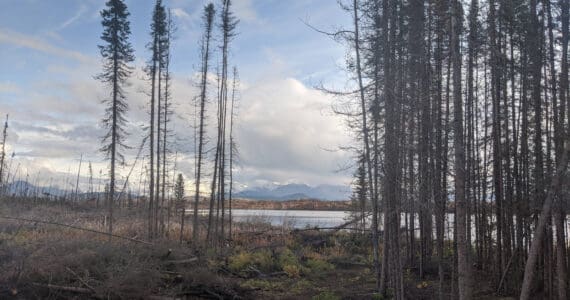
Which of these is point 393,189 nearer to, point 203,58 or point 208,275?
point 208,275

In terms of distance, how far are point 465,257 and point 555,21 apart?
7.82 metres

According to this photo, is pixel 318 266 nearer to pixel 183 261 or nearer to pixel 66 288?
pixel 183 261

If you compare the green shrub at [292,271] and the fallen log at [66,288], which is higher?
the fallen log at [66,288]

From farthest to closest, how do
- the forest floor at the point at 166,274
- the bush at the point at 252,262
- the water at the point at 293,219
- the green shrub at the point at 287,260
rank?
1. the water at the point at 293,219
2. the green shrub at the point at 287,260
3. the bush at the point at 252,262
4. the forest floor at the point at 166,274

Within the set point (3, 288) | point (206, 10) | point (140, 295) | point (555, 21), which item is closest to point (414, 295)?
point (140, 295)

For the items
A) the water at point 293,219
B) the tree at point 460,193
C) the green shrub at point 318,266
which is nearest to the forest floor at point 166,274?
the green shrub at point 318,266

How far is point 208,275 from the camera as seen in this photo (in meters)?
11.9

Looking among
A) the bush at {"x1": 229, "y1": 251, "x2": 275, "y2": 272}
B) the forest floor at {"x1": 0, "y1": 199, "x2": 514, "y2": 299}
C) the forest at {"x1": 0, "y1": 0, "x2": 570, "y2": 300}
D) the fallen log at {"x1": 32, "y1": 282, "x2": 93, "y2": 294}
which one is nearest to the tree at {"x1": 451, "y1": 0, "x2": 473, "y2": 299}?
the forest at {"x1": 0, "y1": 0, "x2": 570, "y2": 300}

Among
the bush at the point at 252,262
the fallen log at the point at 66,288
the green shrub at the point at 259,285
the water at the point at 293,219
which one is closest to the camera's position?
the fallen log at the point at 66,288

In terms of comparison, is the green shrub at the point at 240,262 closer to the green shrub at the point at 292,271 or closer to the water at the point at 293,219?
the green shrub at the point at 292,271

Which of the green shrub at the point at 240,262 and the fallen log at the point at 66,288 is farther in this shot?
the green shrub at the point at 240,262

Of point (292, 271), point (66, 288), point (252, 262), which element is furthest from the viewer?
point (252, 262)

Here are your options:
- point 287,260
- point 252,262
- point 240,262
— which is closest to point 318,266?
point 287,260

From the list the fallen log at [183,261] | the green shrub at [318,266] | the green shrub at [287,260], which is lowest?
the green shrub at [318,266]
